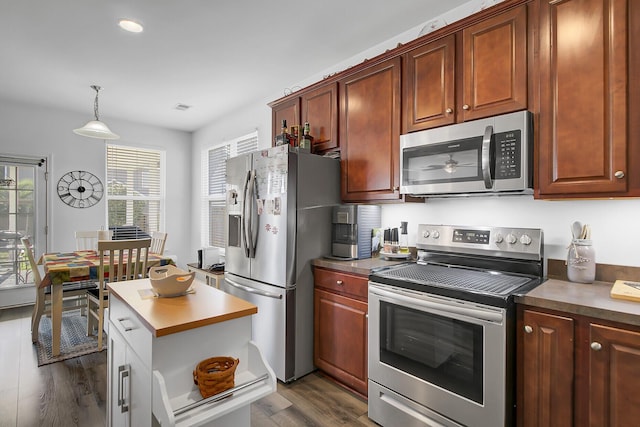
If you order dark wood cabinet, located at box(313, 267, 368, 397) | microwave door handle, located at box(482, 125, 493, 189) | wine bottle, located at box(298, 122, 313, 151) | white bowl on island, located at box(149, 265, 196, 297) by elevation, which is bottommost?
dark wood cabinet, located at box(313, 267, 368, 397)

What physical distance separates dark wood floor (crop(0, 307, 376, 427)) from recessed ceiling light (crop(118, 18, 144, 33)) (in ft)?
8.84

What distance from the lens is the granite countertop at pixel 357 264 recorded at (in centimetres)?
225

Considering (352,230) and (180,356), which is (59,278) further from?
(352,230)

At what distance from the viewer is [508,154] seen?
1791mm

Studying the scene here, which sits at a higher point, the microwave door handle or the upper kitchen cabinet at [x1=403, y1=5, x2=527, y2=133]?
the upper kitchen cabinet at [x1=403, y1=5, x2=527, y2=133]

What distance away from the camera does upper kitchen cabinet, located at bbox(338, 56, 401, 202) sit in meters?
2.41

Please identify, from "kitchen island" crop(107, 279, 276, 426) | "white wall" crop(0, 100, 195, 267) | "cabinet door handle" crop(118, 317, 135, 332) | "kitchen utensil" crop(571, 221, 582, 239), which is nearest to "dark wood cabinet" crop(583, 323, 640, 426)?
"kitchen utensil" crop(571, 221, 582, 239)

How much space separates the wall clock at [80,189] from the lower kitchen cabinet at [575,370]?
5.45 metres

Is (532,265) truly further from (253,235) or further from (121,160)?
(121,160)

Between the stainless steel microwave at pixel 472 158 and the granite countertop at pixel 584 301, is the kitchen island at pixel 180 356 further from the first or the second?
the stainless steel microwave at pixel 472 158

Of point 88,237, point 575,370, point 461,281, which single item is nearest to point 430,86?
point 461,281

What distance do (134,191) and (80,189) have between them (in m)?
0.74

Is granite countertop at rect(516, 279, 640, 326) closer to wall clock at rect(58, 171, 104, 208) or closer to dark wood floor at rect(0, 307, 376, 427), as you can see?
dark wood floor at rect(0, 307, 376, 427)

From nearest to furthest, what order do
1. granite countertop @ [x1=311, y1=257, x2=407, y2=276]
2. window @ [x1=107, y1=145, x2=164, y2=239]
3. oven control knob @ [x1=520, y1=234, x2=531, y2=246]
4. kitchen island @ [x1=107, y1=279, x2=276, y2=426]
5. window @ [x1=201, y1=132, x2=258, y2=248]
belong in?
kitchen island @ [x1=107, y1=279, x2=276, y2=426], oven control knob @ [x1=520, y1=234, x2=531, y2=246], granite countertop @ [x1=311, y1=257, x2=407, y2=276], window @ [x1=201, y1=132, x2=258, y2=248], window @ [x1=107, y1=145, x2=164, y2=239]
